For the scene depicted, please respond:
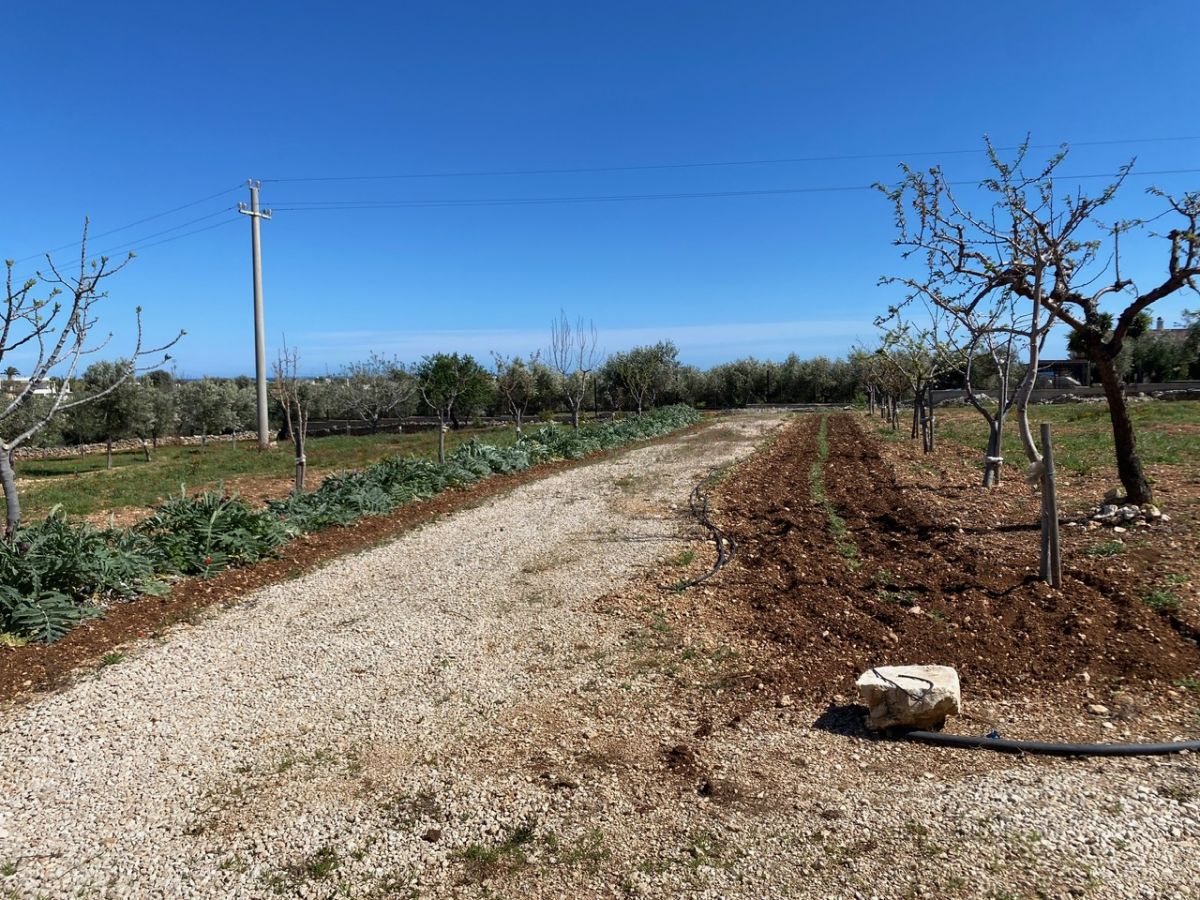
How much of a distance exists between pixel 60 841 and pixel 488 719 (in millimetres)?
2200

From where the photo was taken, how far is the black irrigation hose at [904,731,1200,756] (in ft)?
12.0

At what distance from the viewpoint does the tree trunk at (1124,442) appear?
26.0ft

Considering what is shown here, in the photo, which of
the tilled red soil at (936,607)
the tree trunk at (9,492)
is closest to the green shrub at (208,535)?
the tree trunk at (9,492)

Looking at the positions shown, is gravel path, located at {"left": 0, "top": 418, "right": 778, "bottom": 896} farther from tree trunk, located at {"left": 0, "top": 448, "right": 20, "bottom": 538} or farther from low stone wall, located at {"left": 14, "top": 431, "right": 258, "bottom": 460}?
low stone wall, located at {"left": 14, "top": 431, "right": 258, "bottom": 460}

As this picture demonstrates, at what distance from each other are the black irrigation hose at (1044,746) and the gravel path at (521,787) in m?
0.09

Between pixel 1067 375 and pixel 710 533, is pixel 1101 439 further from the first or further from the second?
pixel 1067 375

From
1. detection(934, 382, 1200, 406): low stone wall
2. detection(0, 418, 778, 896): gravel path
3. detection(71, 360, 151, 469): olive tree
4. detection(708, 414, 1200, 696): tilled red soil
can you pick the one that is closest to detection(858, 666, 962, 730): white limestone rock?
detection(708, 414, 1200, 696): tilled red soil

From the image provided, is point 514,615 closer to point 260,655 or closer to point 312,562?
point 260,655

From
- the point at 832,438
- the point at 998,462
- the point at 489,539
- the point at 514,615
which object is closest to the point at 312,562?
the point at 489,539

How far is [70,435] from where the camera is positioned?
38.2 metres

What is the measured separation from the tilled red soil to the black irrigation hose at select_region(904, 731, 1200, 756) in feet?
2.32

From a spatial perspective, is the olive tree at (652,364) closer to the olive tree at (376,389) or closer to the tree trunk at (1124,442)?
the olive tree at (376,389)

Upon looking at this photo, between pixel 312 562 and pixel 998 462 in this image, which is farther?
pixel 998 462

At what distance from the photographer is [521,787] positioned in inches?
144
